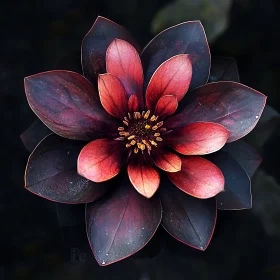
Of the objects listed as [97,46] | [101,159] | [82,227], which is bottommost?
[82,227]

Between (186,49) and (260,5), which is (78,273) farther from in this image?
(260,5)

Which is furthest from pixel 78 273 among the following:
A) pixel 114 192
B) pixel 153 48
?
pixel 153 48

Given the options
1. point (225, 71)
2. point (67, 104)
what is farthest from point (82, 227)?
point (225, 71)

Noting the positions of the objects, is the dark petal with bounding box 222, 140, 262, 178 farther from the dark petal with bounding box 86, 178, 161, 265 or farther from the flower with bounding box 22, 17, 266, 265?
the dark petal with bounding box 86, 178, 161, 265

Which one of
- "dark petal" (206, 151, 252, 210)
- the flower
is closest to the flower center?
the flower

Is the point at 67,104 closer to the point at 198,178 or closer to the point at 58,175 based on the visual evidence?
the point at 58,175

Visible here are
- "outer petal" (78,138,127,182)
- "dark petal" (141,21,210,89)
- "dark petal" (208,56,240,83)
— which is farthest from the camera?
"dark petal" (208,56,240,83)

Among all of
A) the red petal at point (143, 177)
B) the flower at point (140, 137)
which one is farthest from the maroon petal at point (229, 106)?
the red petal at point (143, 177)
